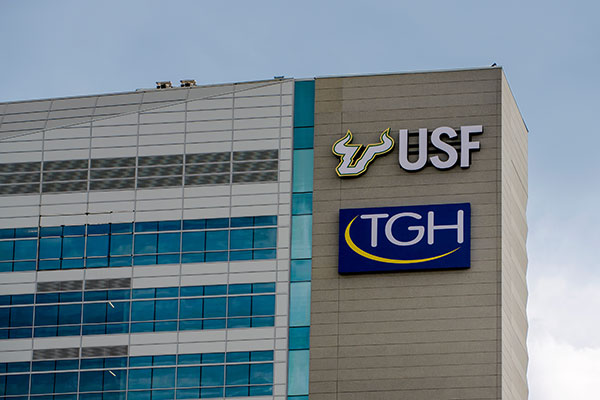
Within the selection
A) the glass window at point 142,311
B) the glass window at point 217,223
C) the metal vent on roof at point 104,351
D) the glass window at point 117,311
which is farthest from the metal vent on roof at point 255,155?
the metal vent on roof at point 104,351

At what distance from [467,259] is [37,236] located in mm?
30554

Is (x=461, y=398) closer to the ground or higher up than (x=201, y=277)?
closer to the ground

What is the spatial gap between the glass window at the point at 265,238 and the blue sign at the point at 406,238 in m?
4.94

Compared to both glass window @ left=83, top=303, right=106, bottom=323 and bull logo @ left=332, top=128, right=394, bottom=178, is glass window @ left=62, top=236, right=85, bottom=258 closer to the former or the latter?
glass window @ left=83, top=303, right=106, bottom=323

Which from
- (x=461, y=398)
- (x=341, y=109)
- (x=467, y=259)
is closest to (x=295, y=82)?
(x=341, y=109)

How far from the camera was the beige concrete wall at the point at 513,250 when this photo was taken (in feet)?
326

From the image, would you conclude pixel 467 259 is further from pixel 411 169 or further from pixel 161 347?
pixel 161 347

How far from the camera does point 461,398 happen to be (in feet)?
313

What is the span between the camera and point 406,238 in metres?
99.1

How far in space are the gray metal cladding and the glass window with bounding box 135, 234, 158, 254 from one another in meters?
3.78

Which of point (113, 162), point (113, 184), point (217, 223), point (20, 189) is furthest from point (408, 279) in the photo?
point (20, 189)

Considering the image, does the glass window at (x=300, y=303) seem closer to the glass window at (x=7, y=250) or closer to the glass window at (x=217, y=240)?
the glass window at (x=217, y=240)

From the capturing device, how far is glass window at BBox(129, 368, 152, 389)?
10133 cm

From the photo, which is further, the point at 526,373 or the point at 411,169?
the point at 526,373
